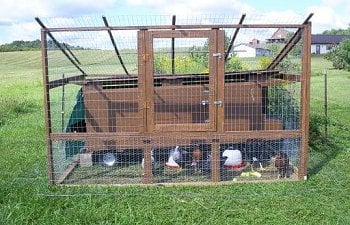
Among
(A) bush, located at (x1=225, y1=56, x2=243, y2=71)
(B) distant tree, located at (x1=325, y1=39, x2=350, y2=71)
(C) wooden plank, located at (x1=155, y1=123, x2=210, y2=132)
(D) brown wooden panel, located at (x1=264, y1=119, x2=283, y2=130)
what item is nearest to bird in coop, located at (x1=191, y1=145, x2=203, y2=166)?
(C) wooden plank, located at (x1=155, y1=123, x2=210, y2=132)

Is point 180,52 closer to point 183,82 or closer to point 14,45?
point 183,82

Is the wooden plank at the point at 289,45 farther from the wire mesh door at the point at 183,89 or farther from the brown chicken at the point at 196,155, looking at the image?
the brown chicken at the point at 196,155

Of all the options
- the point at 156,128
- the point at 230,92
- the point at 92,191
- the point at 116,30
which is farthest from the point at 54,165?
the point at 230,92

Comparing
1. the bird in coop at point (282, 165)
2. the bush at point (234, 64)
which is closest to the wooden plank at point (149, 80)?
the bird in coop at point (282, 165)

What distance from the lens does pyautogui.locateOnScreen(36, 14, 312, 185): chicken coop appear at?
6.21 meters

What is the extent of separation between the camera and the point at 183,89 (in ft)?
22.6

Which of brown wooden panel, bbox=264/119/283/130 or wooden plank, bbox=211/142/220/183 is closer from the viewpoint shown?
wooden plank, bbox=211/142/220/183

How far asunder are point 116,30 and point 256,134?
234 cm

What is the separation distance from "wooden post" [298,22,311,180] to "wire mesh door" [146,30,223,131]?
3.81 ft

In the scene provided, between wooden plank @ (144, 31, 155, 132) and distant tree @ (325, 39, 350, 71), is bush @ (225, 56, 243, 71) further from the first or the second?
distant tree @ (325, 39, 350, 71)

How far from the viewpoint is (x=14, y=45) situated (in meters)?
47.8

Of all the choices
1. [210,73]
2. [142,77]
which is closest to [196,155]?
[210,73]

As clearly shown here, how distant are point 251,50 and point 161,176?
275 cm

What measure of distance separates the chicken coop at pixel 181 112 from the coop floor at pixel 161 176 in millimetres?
15
